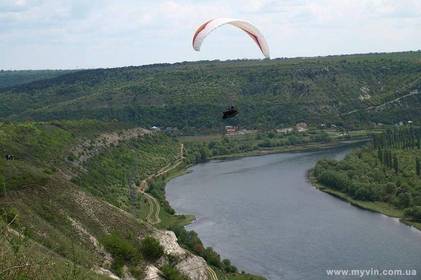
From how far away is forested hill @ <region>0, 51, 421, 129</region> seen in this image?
144 m

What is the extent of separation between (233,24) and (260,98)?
132 metres

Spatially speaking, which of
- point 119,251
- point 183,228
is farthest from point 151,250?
point 183,228

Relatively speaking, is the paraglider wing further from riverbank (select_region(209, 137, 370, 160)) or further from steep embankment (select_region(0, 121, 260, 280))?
riverbank (select_region(209, 137, 370, 160))

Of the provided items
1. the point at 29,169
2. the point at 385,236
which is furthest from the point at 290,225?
the point at 29,169

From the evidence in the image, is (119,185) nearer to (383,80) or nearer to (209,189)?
(209,189)

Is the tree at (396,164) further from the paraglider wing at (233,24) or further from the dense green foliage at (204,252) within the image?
the paraglider wing at (233,24)

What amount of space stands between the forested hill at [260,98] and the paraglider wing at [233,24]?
112719mm

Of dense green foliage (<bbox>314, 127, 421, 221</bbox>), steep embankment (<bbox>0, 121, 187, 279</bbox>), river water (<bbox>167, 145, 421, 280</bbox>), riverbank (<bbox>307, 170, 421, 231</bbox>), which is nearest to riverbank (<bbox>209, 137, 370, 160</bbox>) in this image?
steep embankment (<bbox>0, 121, 187, 279</bbox>)

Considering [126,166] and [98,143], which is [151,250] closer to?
[126,166]

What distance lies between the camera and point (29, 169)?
40.1 metres

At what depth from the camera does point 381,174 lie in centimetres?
7706

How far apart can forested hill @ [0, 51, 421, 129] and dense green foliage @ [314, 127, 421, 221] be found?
4592cm

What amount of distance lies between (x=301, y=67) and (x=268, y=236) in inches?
4766

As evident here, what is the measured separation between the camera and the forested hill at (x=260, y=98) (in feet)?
474
